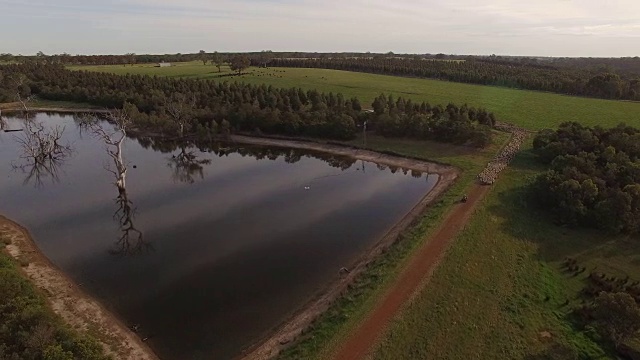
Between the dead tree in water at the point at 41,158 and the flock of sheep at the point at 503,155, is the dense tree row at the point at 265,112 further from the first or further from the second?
the dead tree in water at the point at 41,158

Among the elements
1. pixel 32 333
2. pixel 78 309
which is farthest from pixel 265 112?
pixel 32 333

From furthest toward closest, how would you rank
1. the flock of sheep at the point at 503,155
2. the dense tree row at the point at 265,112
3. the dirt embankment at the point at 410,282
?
the dense tree row at the point at 265,112 < the flock of sheep at the point at 503,155 < the dirt embankment at the point at 410,282

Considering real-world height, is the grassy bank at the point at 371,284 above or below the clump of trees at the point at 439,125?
below

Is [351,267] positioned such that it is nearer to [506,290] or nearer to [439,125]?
[506,290]

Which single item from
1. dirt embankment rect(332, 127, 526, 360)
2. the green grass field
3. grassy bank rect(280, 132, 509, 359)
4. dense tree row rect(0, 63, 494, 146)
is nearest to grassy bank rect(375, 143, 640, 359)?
the green grass field

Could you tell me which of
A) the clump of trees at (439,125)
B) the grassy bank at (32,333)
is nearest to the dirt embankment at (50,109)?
the clump of trees at (439,125)

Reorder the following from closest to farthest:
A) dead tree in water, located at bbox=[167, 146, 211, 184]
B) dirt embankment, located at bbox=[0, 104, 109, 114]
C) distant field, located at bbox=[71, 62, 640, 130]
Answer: dead tree in water, located at bbox=[167, 146, 211, 184], distant field, located at bbox=[71, 62, 640, 130], dirt embankment, located at bbox=[0, 104, 109, 114]

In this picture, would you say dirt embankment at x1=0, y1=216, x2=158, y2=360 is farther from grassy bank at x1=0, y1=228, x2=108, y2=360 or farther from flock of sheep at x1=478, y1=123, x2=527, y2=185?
flock of sheep at x1=478, y1=123, x2=527, y2=185
